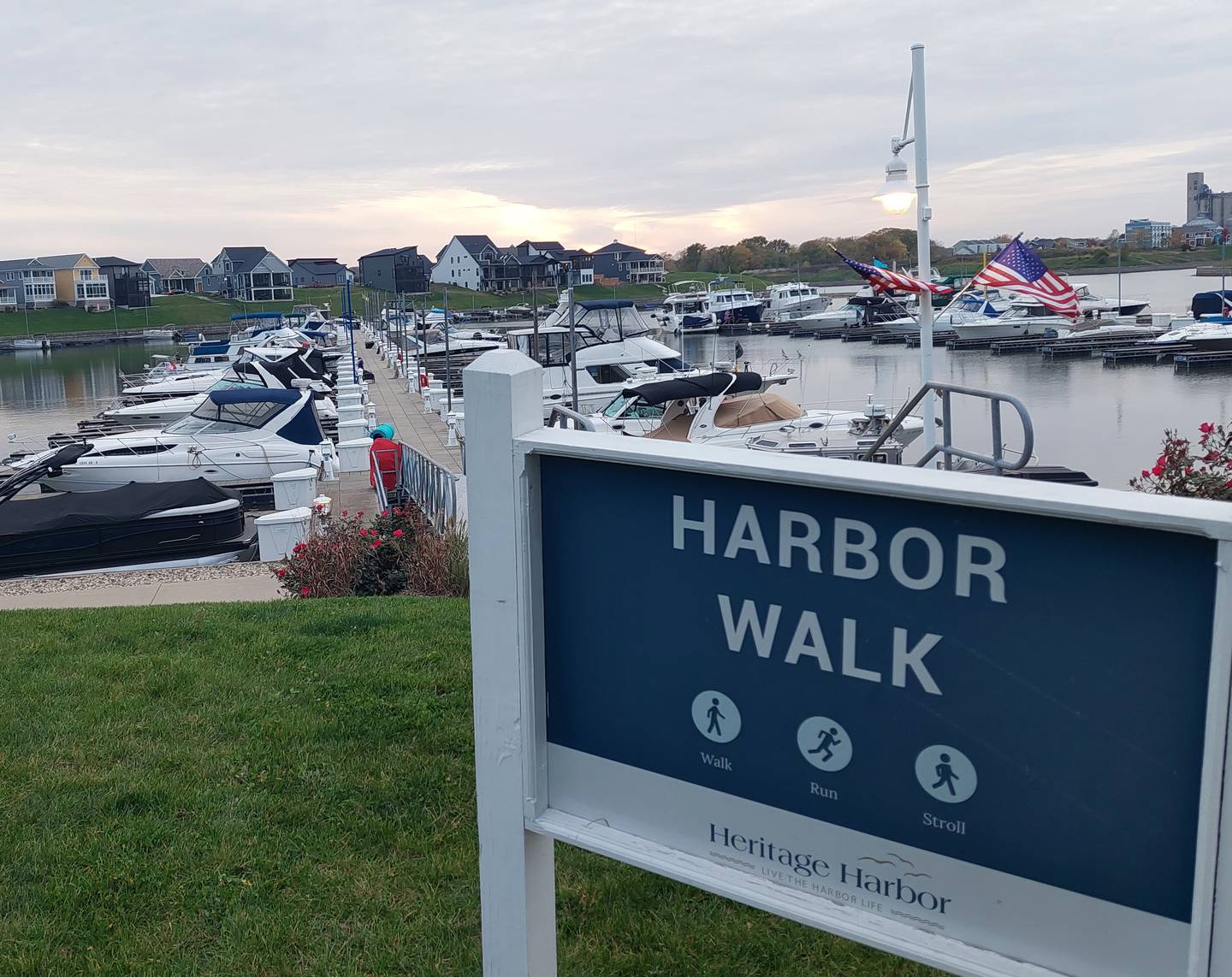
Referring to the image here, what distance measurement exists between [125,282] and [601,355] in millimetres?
109989

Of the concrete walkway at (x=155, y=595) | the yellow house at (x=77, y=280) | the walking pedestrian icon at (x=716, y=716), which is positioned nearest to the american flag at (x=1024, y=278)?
the concrete walkway at (x=155, y=595)

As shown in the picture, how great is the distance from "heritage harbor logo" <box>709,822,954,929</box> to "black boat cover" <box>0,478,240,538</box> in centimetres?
1349

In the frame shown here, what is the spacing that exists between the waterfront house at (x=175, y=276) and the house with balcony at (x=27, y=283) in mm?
16755

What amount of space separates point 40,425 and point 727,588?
47591 mm

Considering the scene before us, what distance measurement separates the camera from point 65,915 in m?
3.63

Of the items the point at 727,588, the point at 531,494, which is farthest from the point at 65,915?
the point at 727,588

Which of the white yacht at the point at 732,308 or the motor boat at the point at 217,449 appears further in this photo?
the white yacht at the point at 732,308

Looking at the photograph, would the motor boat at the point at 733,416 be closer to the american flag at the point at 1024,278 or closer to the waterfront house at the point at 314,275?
the american flag at the point at 1024,278

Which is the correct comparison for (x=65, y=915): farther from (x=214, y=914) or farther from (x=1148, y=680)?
(x=1148, y=680)

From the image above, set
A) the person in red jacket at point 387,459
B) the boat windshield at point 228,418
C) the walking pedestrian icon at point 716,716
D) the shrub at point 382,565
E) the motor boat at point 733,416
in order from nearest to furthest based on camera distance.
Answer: the walking pedestrian icon at point 716,716
the shrub at point 382,565
the person in red jacket at point 387,459
the motor boat at point 733,416
the boat windshield at point 228,418

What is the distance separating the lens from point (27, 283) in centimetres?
12219

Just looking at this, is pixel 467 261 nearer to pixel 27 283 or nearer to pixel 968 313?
pixel 27 283

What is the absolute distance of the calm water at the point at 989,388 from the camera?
33594 millimetres

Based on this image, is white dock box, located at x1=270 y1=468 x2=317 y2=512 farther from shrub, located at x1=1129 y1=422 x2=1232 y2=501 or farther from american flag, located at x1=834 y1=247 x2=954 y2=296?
shrub, located at x1=1129 y1=422 x2=1232 y2=501
